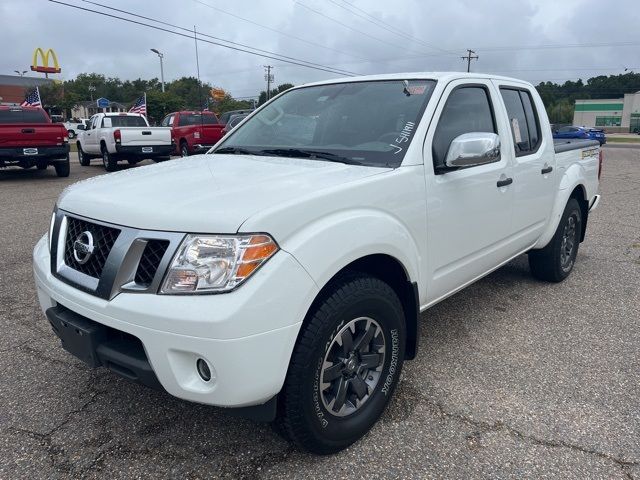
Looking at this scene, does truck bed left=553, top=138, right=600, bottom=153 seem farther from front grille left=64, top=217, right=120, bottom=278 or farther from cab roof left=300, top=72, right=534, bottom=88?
front grille left=64, top=217, right=120, bottom=278

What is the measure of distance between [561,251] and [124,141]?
1255cm

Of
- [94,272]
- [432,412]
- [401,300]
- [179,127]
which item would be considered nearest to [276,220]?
[94,272]

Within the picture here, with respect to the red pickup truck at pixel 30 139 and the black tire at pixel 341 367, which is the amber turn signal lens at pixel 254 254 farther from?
the red pickup truck at pixel 30 139

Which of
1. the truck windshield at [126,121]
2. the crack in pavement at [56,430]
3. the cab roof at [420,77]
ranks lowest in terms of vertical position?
the crack in pavement at [56,430]

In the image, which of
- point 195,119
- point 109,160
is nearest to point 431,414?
point 109,160

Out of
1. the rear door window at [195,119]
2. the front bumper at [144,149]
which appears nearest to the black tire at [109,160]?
the front bumper at [144,149]

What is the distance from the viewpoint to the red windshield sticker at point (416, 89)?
317cm

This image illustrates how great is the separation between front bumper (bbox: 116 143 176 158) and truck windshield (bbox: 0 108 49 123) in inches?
77.6

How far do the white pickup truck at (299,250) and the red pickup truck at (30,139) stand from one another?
10708 millimetres

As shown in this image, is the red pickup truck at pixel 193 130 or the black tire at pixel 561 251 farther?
the red pickup truck at pixel 193 130

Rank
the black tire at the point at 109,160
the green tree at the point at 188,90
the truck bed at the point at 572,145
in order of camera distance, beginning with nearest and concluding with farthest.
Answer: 1. the truck bed at the point at 572,145
2. the black tire at the point at 109,160
3. the green tree at the point at 188,90

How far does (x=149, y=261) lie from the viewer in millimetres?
2092

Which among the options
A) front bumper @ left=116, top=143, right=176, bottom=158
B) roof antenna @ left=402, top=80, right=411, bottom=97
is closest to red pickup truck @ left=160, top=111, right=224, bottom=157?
front bumper @ left=116, top=143, right=176, bottom=158

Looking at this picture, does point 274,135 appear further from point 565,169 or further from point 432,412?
point 565,169
